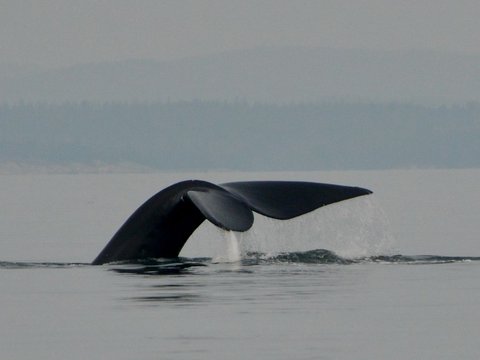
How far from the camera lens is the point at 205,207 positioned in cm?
1830

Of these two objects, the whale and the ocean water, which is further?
the whale

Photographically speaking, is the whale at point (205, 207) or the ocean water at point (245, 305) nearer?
the ocean water at point (245, 305)

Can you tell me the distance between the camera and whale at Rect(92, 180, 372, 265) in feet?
60.6

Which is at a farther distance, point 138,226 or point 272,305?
point 138,226

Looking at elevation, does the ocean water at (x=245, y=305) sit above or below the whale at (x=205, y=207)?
below

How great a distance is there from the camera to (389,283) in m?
19.5

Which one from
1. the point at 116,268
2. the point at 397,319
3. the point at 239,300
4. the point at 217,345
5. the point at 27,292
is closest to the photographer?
the point at 217,345

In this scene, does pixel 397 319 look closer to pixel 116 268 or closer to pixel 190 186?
pixel 190 186

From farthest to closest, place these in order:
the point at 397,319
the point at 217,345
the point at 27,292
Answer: the point at 27,292
the point at 397,319
the point at 217,345

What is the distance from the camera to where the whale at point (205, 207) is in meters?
18.5

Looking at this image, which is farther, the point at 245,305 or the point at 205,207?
the point at 205,207

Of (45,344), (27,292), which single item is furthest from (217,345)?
(27,292)

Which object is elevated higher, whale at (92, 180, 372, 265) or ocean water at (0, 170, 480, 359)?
whale at (92, 180, 372, 265)

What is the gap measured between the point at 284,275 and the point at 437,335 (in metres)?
5.20
